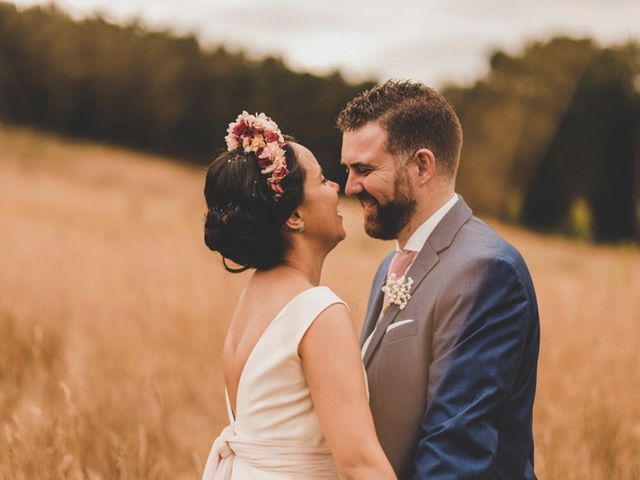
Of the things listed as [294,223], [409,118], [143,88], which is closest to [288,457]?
[294,223]

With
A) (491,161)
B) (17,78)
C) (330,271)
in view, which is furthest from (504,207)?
(17,78)

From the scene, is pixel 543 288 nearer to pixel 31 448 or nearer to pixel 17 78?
pixel 31 448

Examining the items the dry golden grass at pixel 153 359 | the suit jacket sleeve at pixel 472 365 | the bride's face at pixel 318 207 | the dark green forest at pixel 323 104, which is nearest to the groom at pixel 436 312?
the suit jacket sleeve at pixel 472 365

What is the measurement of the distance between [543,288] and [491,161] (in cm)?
1838

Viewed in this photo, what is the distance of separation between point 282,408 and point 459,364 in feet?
2.05

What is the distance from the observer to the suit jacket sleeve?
2.18 m

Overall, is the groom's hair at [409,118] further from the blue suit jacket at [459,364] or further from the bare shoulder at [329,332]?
the bare shoulder at [329,332]

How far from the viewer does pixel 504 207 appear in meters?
27.1

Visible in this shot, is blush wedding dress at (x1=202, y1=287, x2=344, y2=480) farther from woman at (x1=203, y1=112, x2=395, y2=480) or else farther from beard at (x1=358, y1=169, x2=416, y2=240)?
beard at (x1=358, y1=169, x2=416, y2=240)

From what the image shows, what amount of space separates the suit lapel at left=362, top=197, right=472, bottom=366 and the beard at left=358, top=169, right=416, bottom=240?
0.14 m

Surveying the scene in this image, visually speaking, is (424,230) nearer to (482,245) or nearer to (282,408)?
(482,245)

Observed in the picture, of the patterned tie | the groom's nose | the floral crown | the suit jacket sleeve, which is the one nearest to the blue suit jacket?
the suit jacket sleeve

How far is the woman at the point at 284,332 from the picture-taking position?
2199mm

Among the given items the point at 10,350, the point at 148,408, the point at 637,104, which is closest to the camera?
the point at 148,408
